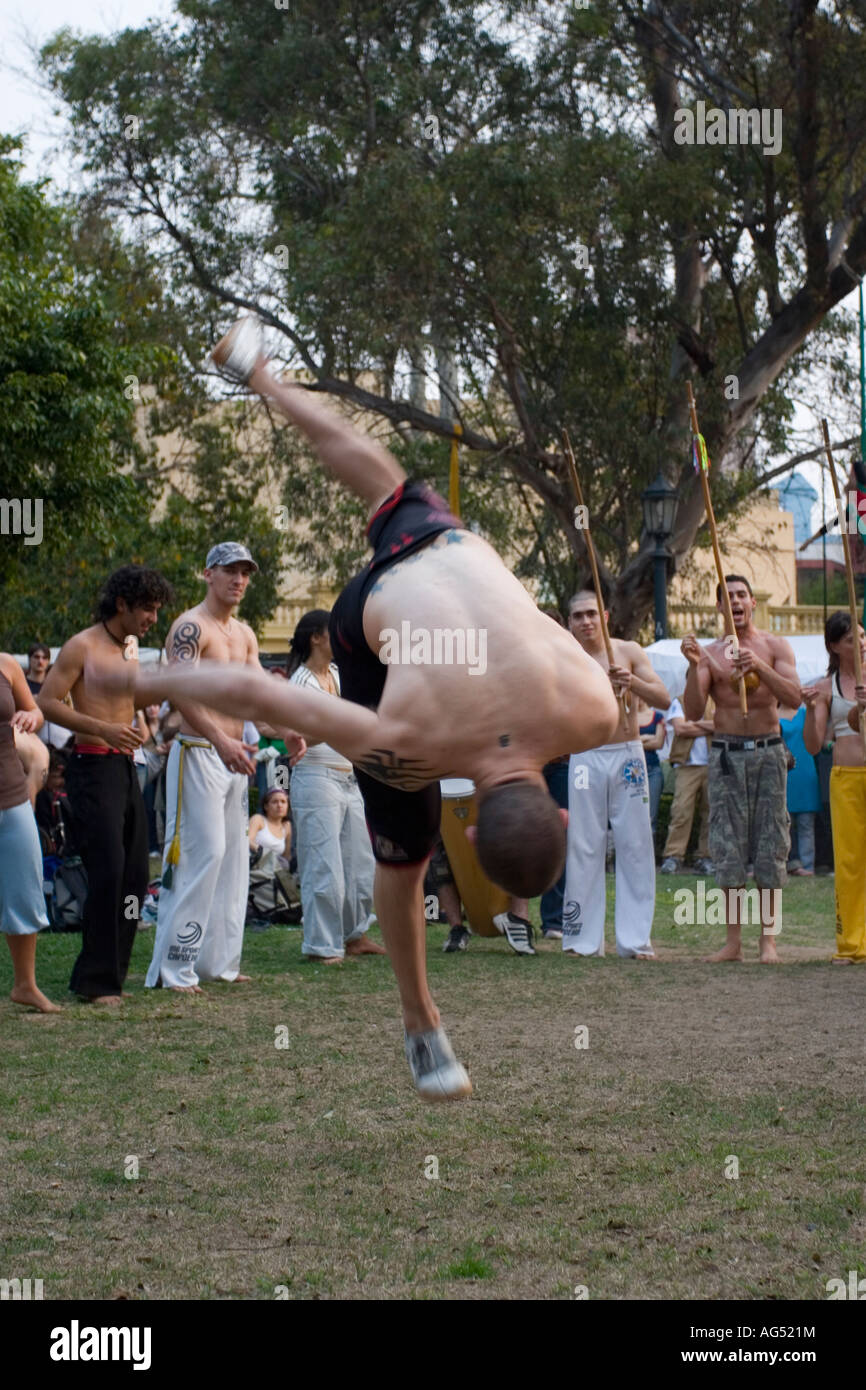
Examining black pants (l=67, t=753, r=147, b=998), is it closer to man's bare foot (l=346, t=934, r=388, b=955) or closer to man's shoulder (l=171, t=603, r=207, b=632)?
man's shoulder (l=171, t=603, r=207, b=632)

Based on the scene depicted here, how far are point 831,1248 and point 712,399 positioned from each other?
58.5 feet

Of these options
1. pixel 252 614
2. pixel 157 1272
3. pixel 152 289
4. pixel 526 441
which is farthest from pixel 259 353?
pixel 252 614

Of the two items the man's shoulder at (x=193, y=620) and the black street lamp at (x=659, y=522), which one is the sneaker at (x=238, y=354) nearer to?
the man's shoulder at (x=193, y=620)

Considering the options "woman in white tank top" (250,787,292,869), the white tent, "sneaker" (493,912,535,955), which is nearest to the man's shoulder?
"sneaker" (493,912,535,955)

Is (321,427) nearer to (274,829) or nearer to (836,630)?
(836,630)

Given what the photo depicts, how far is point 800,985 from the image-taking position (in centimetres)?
881

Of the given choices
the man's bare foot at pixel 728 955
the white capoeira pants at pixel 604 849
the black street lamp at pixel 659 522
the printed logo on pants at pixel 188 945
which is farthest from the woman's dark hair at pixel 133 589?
the black street lamp at pixel 659 522

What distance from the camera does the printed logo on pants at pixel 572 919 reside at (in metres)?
10.4

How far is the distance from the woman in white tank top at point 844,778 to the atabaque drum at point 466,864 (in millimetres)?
2192

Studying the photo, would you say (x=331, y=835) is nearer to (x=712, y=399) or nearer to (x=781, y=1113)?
(x=781, y=1113)

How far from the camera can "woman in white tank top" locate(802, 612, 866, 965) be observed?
10.0m

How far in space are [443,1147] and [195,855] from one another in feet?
12.0

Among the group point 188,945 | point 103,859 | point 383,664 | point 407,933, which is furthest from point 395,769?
point 188,945

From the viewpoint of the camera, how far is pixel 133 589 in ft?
26.9
